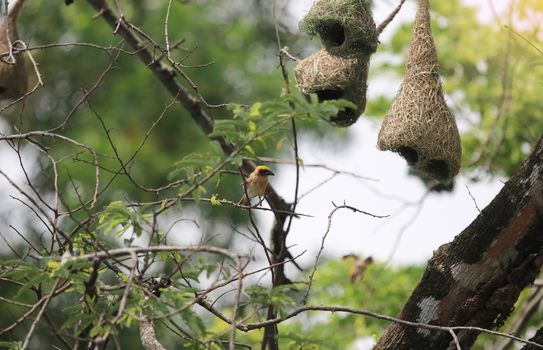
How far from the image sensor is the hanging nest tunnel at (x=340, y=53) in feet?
13.4

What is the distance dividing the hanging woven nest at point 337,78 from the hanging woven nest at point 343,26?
0.07m

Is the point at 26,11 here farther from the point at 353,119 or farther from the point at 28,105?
the point at 353,119

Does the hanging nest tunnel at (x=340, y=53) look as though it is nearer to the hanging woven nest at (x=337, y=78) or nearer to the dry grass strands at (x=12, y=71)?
the hanging woven nest at (x=337, y=78)

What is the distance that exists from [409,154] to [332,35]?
65cm

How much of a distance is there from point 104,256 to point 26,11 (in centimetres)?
1264

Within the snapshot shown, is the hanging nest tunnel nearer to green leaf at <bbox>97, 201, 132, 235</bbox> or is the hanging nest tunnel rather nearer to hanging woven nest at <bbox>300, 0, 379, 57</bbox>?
hanging woven nest at <bbox>300, 0, 379, 57</bbox>

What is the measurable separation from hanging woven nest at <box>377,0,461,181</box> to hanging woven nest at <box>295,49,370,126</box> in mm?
206

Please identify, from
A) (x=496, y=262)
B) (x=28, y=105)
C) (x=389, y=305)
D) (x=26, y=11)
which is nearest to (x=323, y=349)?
(x=496, y=262)

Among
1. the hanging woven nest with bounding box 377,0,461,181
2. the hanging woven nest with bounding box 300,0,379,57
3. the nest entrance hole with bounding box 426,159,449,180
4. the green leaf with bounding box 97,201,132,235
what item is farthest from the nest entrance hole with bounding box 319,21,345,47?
the green leaf with bounding box 97,201,132,235

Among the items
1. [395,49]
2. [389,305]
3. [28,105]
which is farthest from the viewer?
[28,105]

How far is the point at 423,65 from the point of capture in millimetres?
4191

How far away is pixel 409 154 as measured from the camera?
429 centimetres

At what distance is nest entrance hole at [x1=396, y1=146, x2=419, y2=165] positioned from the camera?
423 cm

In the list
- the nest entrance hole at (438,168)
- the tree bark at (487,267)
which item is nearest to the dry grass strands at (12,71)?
the nest entrance hole at (438,168)
